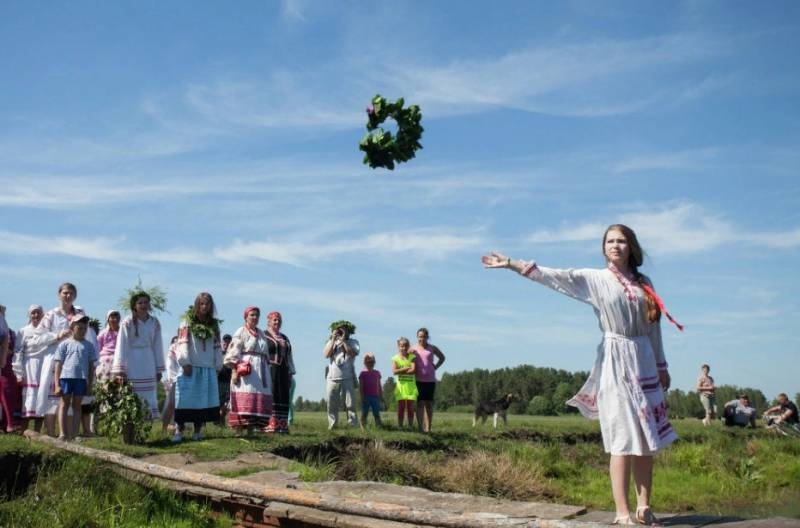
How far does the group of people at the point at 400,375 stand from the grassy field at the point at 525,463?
0.95m

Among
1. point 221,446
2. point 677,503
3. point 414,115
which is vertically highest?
point 414,115

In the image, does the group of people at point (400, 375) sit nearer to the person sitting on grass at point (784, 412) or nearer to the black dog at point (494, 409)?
the black dog at point (494, 409)

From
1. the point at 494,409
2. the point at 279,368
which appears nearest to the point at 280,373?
the point at 279,368

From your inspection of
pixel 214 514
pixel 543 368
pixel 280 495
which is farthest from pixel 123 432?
pixel 543 368

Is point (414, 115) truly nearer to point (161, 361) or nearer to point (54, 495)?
point (54, 495)

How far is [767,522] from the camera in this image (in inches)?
221

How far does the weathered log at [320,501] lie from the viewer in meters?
5.90

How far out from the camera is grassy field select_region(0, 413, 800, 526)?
10.5m

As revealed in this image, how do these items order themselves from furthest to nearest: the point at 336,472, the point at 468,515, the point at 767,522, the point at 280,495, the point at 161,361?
the point at 161,361
the point at 336,472
the point at 280,495
the point at 468,515
the point at 767,522

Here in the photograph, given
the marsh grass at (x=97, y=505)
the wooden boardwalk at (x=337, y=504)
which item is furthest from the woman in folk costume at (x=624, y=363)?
the marsh grass at (x=97, y=505)

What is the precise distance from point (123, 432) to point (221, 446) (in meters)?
1.33

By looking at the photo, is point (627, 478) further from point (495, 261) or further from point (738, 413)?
point (738, 413)

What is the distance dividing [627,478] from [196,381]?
791cm

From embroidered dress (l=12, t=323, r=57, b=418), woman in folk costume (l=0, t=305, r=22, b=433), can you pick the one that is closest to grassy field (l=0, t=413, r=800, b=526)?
embroidered dress (l=12, t=323, r=57, b=418)
